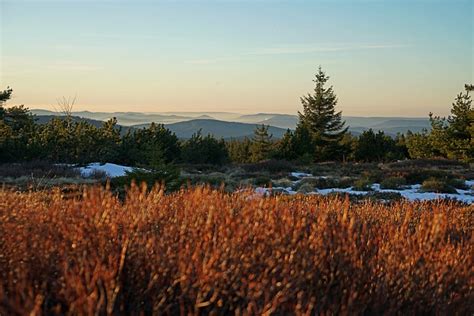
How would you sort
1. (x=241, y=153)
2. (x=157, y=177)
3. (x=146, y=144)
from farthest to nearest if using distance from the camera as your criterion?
1. (x=241, y=153)
2. (x=146, y=144)
3. (x=157, y=177)

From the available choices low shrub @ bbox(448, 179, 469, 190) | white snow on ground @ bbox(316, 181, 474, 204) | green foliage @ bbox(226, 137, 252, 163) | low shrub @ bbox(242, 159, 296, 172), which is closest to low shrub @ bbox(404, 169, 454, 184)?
low shrub @ bbox(448, 179, 469, 190)

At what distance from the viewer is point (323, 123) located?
140 feet

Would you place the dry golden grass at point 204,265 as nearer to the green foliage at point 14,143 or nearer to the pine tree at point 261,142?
the green foliage at point 14,143

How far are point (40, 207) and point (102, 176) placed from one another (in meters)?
14.3

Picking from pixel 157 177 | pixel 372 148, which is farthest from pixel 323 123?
pixel 157 177

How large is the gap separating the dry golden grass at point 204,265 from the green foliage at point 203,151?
26126mm

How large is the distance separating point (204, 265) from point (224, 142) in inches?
1335

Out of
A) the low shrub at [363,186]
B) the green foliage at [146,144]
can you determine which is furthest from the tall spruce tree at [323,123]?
the low shrub at [363,186]

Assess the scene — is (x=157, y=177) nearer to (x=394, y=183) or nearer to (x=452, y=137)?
(x=394, y=183)

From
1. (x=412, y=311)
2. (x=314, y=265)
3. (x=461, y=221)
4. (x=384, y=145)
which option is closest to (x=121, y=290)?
(x=314, y=265)

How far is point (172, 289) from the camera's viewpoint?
3.14 m

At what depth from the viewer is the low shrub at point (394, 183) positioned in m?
15.9

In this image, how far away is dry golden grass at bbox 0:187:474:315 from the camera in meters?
2.95

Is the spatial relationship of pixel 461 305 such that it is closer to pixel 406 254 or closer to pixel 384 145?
pixel 406 254
